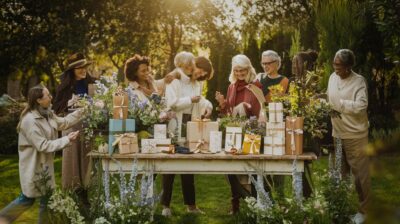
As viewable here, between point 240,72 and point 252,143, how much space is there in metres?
1.10

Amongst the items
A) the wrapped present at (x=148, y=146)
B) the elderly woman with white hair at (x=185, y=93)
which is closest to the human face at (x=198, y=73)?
the elderly woman with white hair at (x=185, y=93)

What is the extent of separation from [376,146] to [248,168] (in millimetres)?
3745

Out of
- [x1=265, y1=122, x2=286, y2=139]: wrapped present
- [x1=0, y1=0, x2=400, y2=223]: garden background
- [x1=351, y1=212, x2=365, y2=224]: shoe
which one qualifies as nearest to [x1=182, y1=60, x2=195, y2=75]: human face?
[x1=265, y1=122, x2=286, y2=139]: wrapped present

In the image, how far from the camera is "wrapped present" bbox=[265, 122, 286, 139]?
166 inches

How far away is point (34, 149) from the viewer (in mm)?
4414

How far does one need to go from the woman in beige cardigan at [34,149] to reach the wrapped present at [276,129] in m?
1.52

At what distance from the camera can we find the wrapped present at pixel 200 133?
174 inches

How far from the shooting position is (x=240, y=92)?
5250mm

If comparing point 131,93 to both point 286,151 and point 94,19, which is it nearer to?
point 286,151

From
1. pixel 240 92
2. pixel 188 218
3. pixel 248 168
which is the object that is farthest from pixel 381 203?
pixel 188 218

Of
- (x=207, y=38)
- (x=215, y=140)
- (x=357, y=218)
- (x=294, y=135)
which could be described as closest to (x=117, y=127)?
(x=215, y=140)

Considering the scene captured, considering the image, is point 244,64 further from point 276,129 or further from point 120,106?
point 120,106

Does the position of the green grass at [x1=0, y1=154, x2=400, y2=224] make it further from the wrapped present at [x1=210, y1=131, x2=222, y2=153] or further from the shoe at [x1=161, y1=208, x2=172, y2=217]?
the wrapped present at [x1=210, y1=131, x2=222, y2=153]

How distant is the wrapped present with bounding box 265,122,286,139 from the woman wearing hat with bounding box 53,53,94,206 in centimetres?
218
